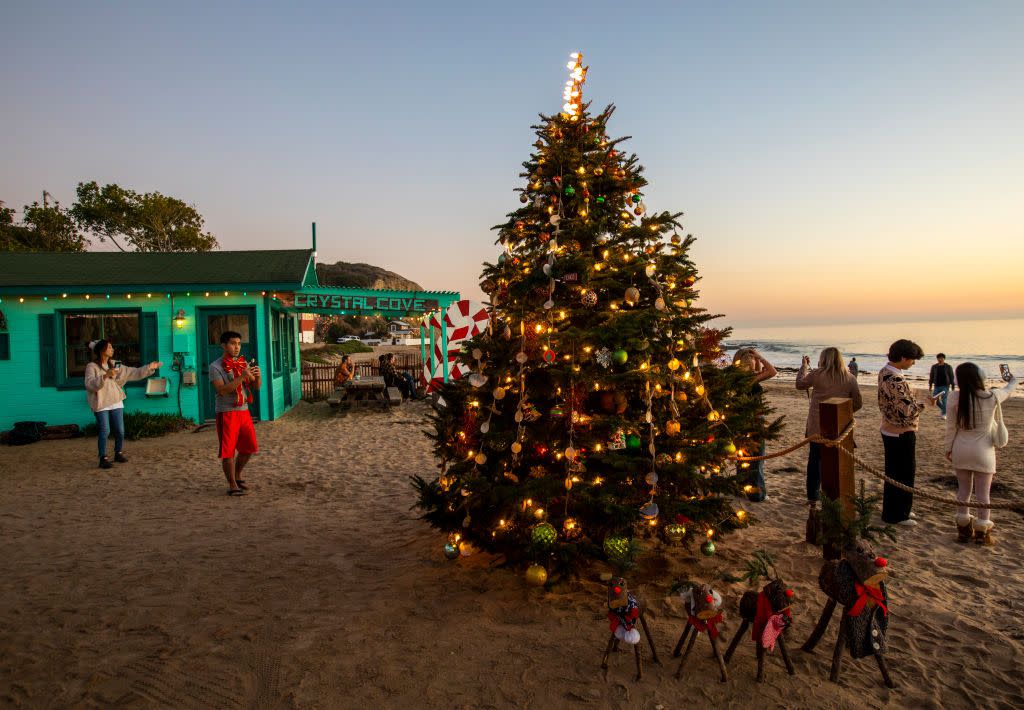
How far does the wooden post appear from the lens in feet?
13.1

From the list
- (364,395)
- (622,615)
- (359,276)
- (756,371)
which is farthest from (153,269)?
(359,276)

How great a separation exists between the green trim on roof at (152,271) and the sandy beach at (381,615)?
639 cm

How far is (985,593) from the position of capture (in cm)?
394

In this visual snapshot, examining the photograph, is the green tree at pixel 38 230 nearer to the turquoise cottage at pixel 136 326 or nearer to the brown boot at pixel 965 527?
the turquoise cottage at pixel 136 326

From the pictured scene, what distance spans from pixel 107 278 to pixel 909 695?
15027mm

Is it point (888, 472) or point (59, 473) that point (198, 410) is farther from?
point (888, 472)

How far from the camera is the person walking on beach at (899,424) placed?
5211 mm

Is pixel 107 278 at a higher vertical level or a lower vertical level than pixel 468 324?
higher

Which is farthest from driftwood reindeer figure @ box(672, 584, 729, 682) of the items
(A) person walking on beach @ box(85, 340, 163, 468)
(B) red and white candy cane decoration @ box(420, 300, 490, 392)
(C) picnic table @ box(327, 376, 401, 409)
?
(C) picnic table @ box(327, 376, 401, 409)

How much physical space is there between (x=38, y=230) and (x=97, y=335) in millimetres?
27415

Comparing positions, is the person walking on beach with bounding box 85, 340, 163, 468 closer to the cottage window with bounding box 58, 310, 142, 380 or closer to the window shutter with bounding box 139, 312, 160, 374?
the window shutter with bounding box 139, 312, 160, 374

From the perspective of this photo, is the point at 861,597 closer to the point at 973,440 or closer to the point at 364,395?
the point at 973,440

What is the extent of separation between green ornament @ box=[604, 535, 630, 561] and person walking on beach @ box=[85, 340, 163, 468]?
25.1ft

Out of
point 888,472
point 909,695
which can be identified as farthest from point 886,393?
point 909,695
